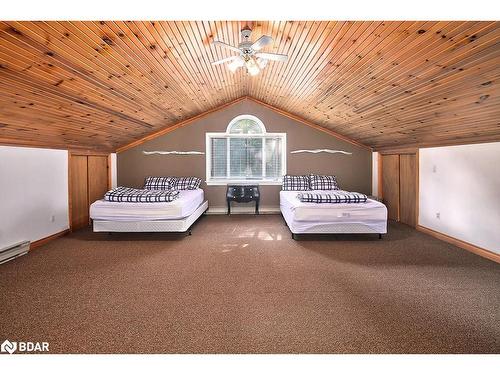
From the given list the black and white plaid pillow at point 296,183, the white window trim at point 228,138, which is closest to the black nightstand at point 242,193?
the white window trim at point 228,138

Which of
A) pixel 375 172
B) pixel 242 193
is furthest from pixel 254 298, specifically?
pixel 375 172

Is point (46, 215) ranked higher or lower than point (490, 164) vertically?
lower

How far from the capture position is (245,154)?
22.3ft

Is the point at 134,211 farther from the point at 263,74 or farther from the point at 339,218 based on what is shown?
the point at 339,218

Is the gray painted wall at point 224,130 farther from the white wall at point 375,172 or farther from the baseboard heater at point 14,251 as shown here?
the baseboard heater at point 14,251

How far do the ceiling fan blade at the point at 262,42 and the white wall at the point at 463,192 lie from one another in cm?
→ 289

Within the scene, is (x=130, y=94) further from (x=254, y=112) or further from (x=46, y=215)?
(x=254, y=112)

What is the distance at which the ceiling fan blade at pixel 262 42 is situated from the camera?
2.55 meters

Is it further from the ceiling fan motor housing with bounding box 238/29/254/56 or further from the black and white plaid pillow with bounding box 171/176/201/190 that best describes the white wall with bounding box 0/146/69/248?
the ceiling fan motor housing with bounding box 238/29/254/56

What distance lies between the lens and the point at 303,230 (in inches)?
166

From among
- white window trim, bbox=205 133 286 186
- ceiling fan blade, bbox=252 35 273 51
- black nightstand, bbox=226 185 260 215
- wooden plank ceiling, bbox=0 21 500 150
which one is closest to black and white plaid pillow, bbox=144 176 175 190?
white window trim, bbox=205 133 286 186

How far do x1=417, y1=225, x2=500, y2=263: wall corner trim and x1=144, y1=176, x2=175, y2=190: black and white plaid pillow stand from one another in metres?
5.08
